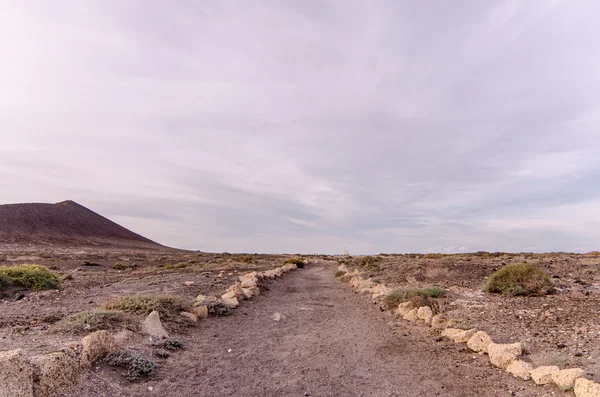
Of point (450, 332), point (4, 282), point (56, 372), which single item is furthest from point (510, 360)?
point (4, 282)

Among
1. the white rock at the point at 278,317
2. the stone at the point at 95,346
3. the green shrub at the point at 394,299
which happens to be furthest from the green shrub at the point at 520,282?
the stone at the point at 95,346

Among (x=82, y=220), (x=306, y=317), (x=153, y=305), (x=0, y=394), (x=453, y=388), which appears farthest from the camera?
(x=82, y=220)

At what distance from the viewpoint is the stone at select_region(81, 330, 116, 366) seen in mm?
5766

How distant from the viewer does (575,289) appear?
13047 mm

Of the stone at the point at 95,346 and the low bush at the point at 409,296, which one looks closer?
the stone at the point at 95,346

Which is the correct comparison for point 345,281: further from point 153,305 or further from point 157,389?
point 157,389

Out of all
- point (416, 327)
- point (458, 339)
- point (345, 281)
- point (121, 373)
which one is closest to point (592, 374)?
point (458, 339)

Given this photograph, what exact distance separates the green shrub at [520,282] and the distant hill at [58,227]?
256 ft

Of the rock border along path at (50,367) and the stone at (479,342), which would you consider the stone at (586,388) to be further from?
the rock border along path at (50,367)

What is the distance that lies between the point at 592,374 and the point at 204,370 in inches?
236

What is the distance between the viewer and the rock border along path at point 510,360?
5015 mm

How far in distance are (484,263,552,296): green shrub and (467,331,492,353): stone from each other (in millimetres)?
5902

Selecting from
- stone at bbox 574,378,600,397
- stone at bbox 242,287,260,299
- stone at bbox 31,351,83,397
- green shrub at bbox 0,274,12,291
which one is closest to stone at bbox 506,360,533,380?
stone at bbox 574,378,600,397

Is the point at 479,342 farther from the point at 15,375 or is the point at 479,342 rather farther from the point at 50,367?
the point at 15,375
